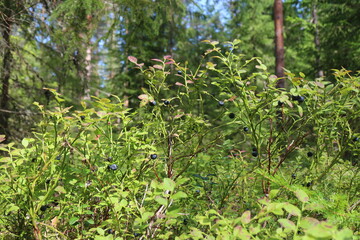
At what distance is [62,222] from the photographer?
188cm

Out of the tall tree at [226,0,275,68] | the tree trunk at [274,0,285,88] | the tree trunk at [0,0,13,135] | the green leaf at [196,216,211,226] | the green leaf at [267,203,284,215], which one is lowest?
the green leaf at [196,216,211,226]

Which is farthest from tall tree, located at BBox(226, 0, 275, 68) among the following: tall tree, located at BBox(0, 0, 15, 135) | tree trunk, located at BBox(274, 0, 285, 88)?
tall tree, located at BBox(0, 0, 15, 135)

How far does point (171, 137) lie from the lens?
192 cm

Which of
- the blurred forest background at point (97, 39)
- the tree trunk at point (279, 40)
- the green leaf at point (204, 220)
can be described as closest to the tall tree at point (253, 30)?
the blurred forest background at point (97, 39)

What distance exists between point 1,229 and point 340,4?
9627 millimetres

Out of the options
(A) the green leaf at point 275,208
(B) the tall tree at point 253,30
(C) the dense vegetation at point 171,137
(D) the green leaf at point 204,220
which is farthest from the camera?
(B) the tall tree at point 253,30

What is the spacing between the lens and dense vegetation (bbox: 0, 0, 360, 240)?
4.62 ft

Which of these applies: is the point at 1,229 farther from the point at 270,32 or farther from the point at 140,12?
the point at 270,32

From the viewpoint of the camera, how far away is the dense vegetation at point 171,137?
1.41m

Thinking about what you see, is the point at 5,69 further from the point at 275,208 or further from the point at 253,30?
the point at 253,30

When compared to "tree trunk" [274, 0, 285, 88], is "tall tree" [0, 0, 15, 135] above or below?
below

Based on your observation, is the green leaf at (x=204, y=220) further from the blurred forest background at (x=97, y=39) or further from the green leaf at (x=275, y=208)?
the blurred forest background at (x=97, y=39)

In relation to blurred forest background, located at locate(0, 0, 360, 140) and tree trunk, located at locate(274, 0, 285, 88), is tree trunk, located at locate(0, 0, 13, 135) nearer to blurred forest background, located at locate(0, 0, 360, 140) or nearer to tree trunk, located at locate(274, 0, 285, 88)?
blurred forest background, located at locate(0, 0, 360, 140)

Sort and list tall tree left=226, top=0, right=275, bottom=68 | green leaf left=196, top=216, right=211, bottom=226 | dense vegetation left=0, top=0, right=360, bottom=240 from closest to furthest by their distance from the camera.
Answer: green leaf left=196, top=216, right=211, bottom=226, dense vegetation left=0, top=0, right=360, bottom=240, tall tree left=226, top=0, right=275, bottom=68
